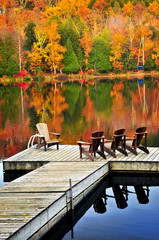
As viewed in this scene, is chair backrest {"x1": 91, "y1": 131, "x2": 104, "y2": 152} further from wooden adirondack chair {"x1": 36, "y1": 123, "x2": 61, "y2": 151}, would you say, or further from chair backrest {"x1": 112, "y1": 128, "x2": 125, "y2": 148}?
wooden adirondack chair {"x1": 36, "y1": 123, "x2": 61, "y2": 151}

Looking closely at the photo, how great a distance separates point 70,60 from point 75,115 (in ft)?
160

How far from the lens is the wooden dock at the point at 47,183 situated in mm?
8608

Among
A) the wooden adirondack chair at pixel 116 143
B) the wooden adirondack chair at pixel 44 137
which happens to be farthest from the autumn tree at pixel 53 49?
the wooden adirondack chair at pixel 116 143

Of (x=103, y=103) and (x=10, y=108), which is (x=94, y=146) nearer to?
(x=10, y=108)

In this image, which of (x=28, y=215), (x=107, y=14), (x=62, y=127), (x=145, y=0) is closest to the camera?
(x=28, y=215)

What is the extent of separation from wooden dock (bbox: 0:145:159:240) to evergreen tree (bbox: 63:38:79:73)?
62458mm

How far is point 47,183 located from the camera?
1110 cm

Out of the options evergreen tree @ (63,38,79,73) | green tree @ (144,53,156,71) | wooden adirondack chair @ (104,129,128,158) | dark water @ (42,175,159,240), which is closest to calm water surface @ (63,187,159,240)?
dark water @ (42,175,159,240)

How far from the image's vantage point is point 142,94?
43.4 meters

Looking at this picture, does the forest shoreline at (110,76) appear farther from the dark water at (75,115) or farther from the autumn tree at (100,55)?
the dark water at (75,115)

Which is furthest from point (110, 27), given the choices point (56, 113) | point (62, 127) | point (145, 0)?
point (62, 127)

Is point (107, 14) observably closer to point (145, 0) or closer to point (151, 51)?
point (145, 0)

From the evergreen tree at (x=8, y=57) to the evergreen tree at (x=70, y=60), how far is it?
990cm

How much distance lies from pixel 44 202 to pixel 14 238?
177 cm
